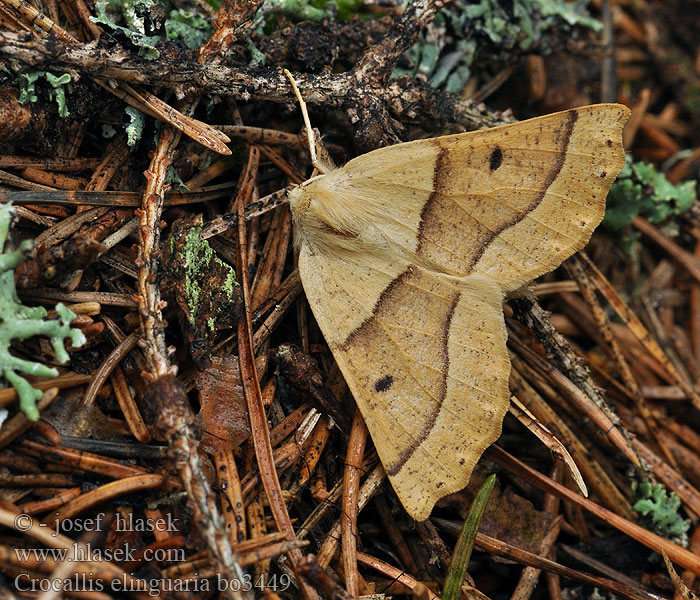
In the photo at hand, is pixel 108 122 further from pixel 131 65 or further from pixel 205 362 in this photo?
pixel 205 362

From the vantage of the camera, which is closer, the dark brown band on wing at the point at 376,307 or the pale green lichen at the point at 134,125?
the pale green lichen at the point at 134,125

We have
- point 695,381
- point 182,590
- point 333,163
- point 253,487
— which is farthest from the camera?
point 695,381

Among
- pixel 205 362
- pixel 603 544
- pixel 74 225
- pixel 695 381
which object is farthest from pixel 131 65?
pixel 695 381

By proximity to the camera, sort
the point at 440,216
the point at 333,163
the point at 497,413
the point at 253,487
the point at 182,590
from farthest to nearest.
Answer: the point at 333,163 → the point at 440,216 → the point at 497,413 → the point at 253,487 → the point at 182,590

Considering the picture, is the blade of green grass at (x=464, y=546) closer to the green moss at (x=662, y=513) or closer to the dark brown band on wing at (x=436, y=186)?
the green moss at (x=662, y=513)

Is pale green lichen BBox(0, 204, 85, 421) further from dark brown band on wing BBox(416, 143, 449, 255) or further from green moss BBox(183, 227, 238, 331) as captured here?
dark brown band on wing BBox(416, 143, 449, 255)

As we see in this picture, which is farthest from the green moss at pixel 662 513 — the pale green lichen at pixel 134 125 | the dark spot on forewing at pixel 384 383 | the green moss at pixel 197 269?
the pale green lichen at pixel 134 125
